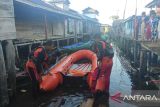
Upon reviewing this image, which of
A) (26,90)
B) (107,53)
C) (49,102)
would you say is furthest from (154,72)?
(26,90)

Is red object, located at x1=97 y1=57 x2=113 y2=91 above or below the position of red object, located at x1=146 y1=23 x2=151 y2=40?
below

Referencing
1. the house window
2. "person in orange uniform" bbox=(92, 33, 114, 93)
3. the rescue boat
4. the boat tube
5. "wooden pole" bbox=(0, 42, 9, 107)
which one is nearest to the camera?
"wooden pole" bbox=(0, 42, 9, 107)

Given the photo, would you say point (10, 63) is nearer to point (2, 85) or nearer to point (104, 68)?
point (2, 85)

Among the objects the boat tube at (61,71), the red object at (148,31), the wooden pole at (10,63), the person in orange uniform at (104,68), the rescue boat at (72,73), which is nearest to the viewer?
the person in orange uniform at (104,68)

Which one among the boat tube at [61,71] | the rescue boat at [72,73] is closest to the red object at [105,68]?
the rescue boat at [72,73]

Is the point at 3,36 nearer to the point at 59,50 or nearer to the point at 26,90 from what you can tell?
the point at 26,90

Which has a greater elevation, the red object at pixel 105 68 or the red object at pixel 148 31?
the red object at pixel 148 31

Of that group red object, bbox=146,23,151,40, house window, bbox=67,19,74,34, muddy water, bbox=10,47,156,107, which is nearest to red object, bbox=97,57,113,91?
muddy water, bbox=10,47,156,107

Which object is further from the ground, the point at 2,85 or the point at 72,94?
the point at 2,85

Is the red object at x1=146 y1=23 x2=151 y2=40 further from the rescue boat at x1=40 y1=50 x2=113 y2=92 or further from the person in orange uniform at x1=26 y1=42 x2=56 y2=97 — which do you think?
the person in orange uniform at x1=26 y1=42 x2=56 y2=97

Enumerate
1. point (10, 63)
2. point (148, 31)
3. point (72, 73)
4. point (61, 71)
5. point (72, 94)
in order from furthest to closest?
point (148, 31) < point (72, 73) < point (61, 71) < point (72, 94) < point (10, 63)

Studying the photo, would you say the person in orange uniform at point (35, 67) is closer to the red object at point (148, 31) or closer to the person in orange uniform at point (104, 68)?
the person in orange uniform at point (104, 68)

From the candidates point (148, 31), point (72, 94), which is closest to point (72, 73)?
point (72, 94)

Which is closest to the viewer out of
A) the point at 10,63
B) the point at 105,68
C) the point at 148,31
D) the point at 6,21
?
the point at 105,68
